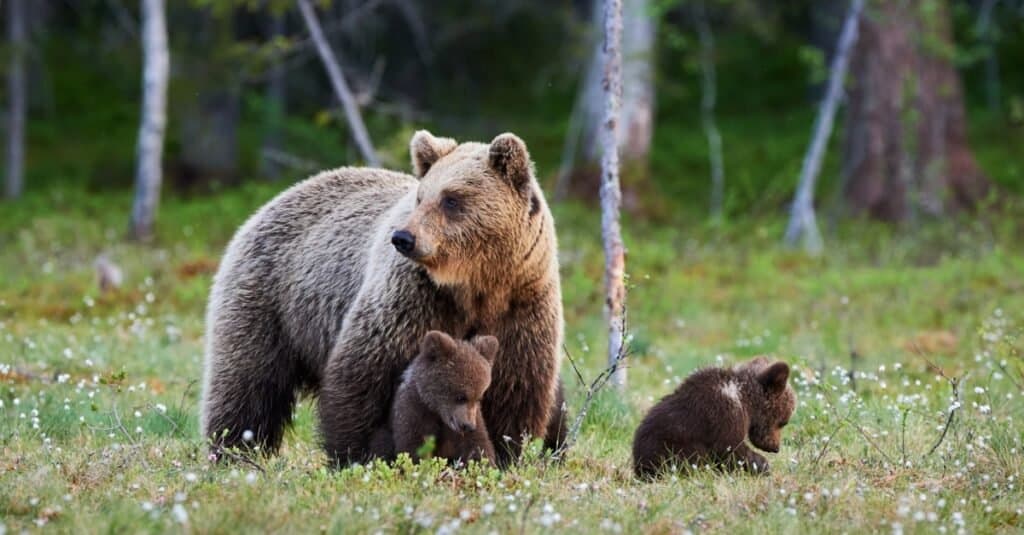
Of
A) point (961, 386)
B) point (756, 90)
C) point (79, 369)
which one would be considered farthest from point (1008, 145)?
point (79, 369)

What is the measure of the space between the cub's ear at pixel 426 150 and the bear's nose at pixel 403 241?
3.10 ft

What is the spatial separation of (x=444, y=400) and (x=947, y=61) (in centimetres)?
1949

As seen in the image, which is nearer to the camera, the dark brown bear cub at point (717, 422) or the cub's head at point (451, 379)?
the cub's head at point (451, 379)

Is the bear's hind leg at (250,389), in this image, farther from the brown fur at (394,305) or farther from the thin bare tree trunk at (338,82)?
the thin bare tree trunk at (338,82)

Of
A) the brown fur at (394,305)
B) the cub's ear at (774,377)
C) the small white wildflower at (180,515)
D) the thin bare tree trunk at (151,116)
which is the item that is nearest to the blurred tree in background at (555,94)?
the thin bare tree trunk at (151,116)

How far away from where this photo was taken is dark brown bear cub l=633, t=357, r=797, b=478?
22.5 ft

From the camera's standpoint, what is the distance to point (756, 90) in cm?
4281

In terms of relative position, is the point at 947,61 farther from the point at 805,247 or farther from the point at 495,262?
the point at 495,262

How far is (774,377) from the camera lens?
7.12m

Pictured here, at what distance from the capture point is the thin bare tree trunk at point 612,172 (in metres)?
9.05

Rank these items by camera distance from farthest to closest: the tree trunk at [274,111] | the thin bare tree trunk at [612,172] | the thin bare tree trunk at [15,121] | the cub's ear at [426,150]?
the thin bare tree trunk at [15,121]
the tree trunk at [274,111]
the thin bare tree trunk at [612,172]
the cub's ear at [426,150]

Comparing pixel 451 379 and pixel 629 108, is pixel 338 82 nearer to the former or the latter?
pixel 629 108

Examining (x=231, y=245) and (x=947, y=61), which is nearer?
(x=231, y=245)

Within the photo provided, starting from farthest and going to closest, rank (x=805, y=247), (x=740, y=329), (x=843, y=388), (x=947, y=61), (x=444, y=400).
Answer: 1. (x=947, y=61)
2. (x=805, y=247)
3. (x=740, y=329)
4. (x=843, y=388)
5. (x=444, y=400)
